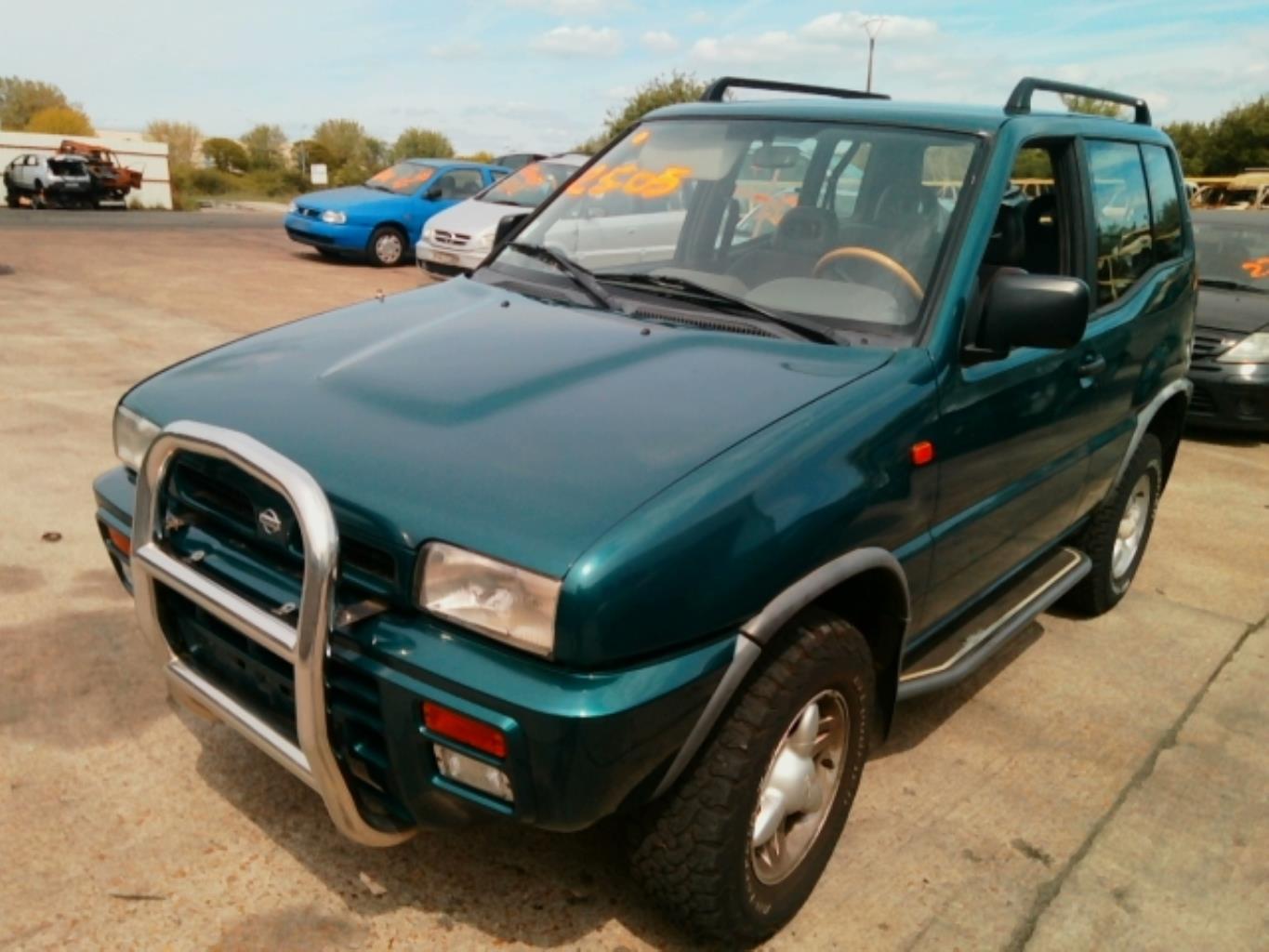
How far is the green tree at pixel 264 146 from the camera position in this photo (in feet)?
181

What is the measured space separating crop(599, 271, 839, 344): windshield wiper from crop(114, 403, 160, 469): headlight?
1.35 m

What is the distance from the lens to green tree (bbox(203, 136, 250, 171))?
2126 inches

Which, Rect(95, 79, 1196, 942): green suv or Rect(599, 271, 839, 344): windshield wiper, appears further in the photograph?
Rect(599, 271, 839, 344): windshield wiper

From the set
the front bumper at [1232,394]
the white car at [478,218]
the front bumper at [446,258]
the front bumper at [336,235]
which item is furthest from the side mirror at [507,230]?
the front bumper at [336,235]

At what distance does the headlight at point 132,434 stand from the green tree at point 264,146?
56769 mm

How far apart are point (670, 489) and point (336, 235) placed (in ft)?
44.4

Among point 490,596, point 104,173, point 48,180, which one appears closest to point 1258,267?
point 490,596

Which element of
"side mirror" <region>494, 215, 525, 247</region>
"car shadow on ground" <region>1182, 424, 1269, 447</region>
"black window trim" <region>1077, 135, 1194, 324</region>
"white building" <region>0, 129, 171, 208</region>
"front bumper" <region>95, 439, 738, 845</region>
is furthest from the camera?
"white building" <region>0, 129, 171, 208</region>

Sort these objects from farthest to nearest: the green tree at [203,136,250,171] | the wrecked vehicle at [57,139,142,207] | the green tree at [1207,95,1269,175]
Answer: the green tree at [203,136,250,171]
the green tree at [1207,95,1269,175]
the wrecked vehicle at [57,139,142,207]

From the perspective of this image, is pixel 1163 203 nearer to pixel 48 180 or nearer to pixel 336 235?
pixel 336 235

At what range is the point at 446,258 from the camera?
39.2ft

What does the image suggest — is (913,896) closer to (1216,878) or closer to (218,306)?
(1216,878)

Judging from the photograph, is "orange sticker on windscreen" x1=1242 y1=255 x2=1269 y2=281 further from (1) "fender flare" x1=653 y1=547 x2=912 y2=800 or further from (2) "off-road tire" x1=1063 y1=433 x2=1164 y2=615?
(1) "fender flare" x1=653 y1=547 x2=912 y2=800

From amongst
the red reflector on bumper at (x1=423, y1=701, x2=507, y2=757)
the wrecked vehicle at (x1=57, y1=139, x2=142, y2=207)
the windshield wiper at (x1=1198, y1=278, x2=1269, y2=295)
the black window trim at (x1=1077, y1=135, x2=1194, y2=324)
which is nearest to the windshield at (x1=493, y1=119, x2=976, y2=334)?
the black window trim at (x1=1077, y1=135, x2=1194, y2=324)
